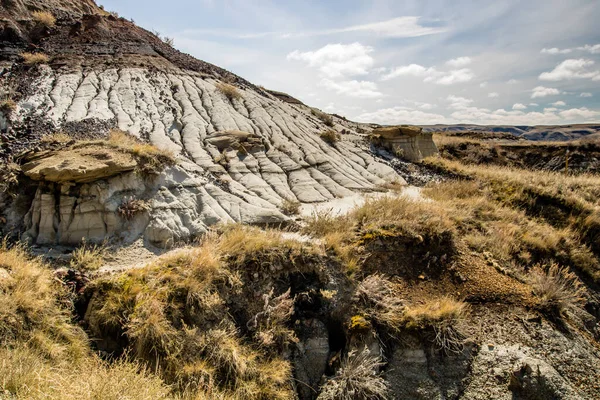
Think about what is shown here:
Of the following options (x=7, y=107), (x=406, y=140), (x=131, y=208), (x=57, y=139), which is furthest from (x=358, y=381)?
(x=406, y=140)

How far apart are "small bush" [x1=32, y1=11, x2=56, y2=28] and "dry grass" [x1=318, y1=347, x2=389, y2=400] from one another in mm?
21711

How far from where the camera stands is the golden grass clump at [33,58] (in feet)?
44.6

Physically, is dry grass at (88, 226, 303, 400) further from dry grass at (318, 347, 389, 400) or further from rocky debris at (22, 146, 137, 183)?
rocky debris at (22, 146, 137, 183)

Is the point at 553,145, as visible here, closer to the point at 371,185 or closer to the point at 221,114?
the point at 371,185

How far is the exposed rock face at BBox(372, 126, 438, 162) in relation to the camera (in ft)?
54.7

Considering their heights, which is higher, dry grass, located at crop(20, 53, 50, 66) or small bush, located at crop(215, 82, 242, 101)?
dry grass, located at crop(20, 53, 50, 66)

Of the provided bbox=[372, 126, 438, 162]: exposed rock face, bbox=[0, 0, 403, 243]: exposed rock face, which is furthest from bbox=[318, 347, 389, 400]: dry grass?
bbox=[372, 126, 438, 162]: exposed rock face

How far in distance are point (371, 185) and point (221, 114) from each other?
722cm

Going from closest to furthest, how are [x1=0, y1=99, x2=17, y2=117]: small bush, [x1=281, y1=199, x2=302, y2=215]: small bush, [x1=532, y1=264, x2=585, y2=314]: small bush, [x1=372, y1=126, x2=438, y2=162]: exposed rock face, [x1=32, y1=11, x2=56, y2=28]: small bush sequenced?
[x1=532, y1=264, x2=585, y2=314]: small bush → [x1=281, y1=199, x2=302, y2=215]: small bush → [x1=0, y1=99, x2=17, y2=117]: small bush → [x1=32, y1=11, x2=56, y2=28]: small bush → [x1=372, y1=126, x2=438, y2=162]: exposed rock face

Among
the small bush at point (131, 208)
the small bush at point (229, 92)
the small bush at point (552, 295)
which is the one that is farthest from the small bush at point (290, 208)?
the small bush at point (229, 92)

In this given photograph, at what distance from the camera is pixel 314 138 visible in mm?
15125

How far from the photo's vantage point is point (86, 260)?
6012mm

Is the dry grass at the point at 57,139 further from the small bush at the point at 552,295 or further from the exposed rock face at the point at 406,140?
the exposed rock face at the point at 406,140

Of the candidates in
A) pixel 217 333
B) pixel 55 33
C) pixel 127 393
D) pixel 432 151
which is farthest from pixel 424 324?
pixel 55 33
